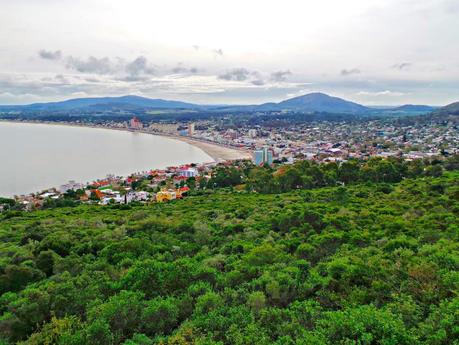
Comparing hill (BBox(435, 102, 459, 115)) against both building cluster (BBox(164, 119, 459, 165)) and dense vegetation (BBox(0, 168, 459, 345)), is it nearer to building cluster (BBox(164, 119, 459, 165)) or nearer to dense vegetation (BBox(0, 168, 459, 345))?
building cluster (BBox(164, 119, 459, 165))

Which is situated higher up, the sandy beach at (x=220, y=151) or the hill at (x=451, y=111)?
the hill at (x=451, y=111)

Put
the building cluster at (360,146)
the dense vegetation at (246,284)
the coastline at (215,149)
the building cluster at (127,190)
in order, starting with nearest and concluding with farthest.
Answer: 1. the dense vegetation at (246,284)
2. the building cluster at (127,190)
3. the building cluster at (360,146)
4. the coastline at (215,149)

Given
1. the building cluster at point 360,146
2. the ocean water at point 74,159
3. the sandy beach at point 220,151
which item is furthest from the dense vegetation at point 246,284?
the sandy beach at point 220,151

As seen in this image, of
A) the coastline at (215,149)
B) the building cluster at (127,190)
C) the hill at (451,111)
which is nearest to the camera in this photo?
the building cluster at (127,190)

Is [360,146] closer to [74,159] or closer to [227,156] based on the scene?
[227,156]

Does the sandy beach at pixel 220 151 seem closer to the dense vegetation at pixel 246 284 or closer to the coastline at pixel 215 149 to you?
the coastline at pixel 215 149

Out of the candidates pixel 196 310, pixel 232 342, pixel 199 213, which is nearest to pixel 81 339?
pixel 196 310

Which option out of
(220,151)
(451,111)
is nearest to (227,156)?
(220,151)
